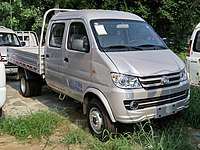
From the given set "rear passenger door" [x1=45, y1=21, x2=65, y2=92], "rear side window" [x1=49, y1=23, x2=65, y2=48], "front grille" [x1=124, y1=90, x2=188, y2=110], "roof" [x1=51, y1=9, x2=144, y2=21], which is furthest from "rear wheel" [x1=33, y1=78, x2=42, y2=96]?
"front grille" [x1=124, y1=90, x2=188, y2=110]

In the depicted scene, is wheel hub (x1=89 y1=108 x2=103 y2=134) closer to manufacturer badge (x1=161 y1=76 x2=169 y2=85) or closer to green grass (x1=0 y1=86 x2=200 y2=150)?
green grass (x1=0 y1=86 x2=200 y2=150)

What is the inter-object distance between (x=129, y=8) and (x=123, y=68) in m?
12.6

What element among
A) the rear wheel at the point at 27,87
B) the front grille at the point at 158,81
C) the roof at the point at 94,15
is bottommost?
the rear wheel at the point at 27,87

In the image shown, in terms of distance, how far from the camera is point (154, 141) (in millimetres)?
3875

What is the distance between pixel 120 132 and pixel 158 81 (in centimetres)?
108

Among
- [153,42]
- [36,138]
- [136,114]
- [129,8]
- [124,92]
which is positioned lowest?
[36,138]

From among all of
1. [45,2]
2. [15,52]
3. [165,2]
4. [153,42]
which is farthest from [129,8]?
[153,42]

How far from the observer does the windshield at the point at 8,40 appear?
33.0 feet

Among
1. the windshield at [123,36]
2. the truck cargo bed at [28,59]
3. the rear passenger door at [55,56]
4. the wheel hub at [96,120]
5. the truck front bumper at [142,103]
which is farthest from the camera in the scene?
the truck cargo bed at [28,59]

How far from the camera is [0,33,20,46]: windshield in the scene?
396 inches

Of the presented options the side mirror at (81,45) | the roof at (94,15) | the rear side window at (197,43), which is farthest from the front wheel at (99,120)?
the rear side window at (197,43)

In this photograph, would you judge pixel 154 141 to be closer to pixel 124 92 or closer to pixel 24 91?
pixel 124 92

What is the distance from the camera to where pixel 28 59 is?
676 centimetres

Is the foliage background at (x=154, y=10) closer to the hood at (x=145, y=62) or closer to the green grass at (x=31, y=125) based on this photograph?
the green grass at (x=31, y=125)
